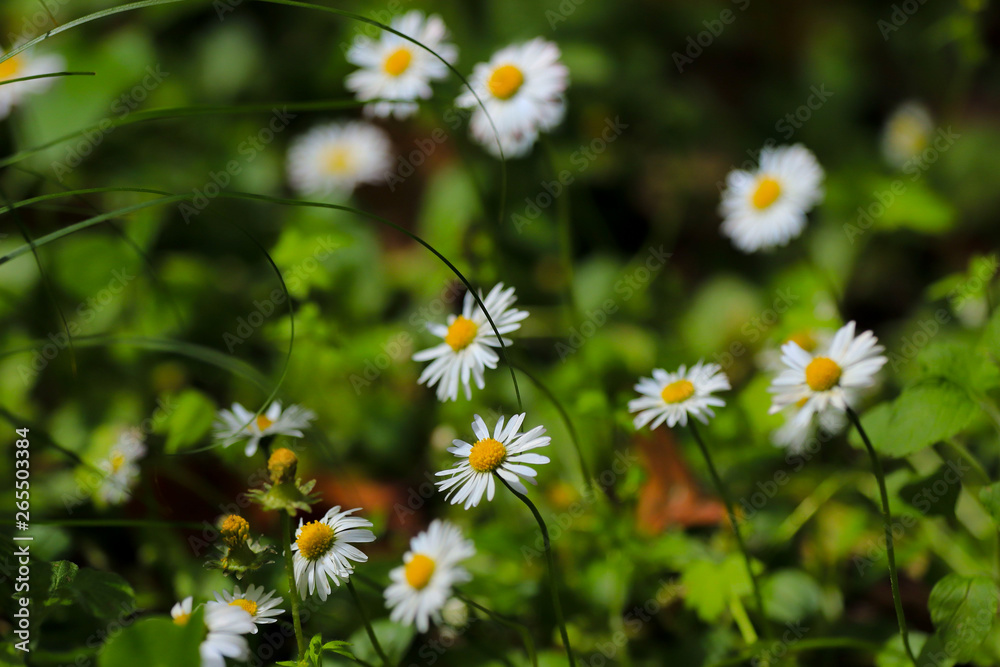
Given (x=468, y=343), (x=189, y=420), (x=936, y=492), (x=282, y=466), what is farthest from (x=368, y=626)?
(x=936, y=492)

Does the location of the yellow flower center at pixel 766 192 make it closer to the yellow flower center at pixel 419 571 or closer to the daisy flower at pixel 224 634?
the yellow flower center at pixel 419 571

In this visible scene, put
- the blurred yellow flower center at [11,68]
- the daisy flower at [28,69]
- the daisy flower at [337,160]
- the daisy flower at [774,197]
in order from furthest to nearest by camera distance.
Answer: the daisy flower at [337,160] < the blurred yellow flower center at [11,68] < the daisy flower at [28,69] < the daisy flower at [774,197]

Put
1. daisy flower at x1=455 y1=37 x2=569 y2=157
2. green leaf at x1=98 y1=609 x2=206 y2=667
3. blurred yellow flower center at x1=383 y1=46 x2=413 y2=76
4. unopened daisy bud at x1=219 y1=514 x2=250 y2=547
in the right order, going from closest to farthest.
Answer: green leaf at x1=98 y1=609 x2=206 y2=667 < unopened daisy bud at x1=219 y1=514 x2=250 y2=547 < daisy flower at x1=455 y1=37 x2=569 y2=157 < blurred yellow flower center at x1=383 y1=46 x2=413 y2=76

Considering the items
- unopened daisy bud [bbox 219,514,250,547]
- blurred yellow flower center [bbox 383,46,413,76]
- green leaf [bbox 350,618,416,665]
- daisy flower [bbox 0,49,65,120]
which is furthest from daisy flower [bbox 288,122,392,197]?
unopened daisy bud [bbox 219,514,250,547]

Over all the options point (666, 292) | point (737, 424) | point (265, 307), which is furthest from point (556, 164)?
point (737, 424)

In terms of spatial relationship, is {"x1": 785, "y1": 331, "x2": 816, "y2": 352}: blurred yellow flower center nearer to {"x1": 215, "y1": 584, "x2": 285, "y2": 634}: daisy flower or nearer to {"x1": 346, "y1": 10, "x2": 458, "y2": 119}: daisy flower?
{"x1": 346, "y1": 10, "x2": 458, "y2": 119}: daisy flower

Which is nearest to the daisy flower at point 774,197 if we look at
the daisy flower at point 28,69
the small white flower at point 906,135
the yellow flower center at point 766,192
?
the yellow flower center at point 766,192
